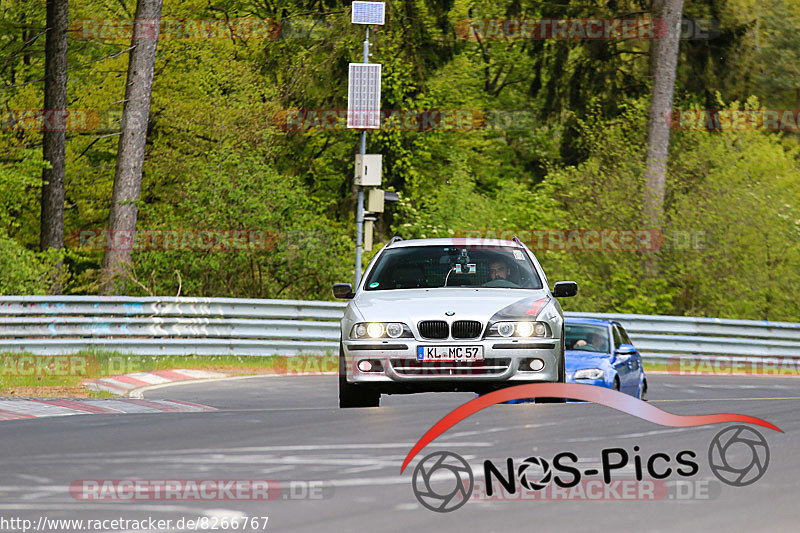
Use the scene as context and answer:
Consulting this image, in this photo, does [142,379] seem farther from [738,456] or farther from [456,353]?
[738,456]

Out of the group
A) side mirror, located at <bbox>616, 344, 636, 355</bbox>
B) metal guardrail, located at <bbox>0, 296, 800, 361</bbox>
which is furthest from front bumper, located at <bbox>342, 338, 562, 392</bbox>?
metal guardrail, located at <bbox>0, 296, 800, 361</bbox>

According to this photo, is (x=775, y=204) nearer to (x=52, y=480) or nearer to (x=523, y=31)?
(x=523, y=31)

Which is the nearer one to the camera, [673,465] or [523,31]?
[673,465]

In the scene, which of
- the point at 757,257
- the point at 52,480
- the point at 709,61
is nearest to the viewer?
the point at 52,480

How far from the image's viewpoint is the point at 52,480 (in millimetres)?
8320

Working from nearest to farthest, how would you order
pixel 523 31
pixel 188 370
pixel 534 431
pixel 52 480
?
pixel 52 480
pixel 534 431
pixel 188 370
pixel 523 31

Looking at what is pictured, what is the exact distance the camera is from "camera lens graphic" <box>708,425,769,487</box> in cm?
880

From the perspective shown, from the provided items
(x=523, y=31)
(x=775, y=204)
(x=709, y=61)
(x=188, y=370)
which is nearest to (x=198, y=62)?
(x=523, y=31)

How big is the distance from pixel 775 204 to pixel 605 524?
83.2 feet

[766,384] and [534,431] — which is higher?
[534,431]

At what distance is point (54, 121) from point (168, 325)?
14.0 metres

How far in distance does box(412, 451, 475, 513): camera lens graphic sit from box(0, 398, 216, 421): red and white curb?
5.41 m

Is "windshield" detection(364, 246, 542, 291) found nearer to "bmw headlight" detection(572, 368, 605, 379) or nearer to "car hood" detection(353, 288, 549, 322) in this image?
"car hood" detection(353, 288, 549, 322)

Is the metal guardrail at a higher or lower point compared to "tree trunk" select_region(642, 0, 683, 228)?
lower
